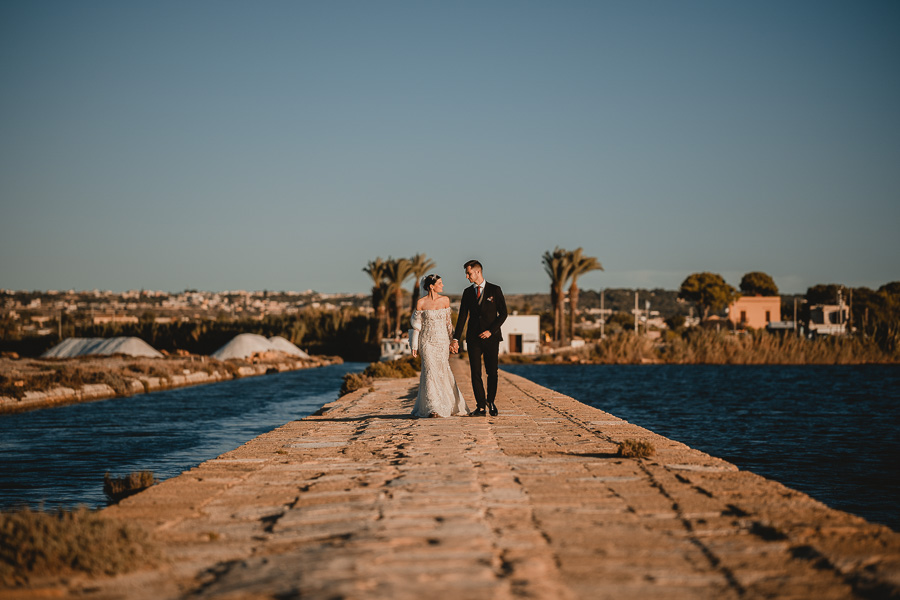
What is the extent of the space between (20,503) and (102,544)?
17.5 ft

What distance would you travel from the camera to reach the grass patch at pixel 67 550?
3.26 metres

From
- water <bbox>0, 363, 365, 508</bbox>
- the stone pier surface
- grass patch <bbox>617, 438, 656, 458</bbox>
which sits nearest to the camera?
the stone pier surface

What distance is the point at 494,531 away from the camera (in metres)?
3.76

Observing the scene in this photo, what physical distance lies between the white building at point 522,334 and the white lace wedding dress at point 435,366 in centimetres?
5539

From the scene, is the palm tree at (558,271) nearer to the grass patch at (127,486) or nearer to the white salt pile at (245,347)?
the white salt pile at (245,347)

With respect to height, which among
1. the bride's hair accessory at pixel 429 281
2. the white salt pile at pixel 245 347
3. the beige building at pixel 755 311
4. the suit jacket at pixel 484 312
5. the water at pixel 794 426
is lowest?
the water at pixel 794 426

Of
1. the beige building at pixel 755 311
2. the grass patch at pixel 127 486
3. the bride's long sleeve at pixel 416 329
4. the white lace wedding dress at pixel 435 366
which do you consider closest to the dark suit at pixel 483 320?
the white lace wedding dress at pixel 435 366

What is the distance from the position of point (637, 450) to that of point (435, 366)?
12.7 feet

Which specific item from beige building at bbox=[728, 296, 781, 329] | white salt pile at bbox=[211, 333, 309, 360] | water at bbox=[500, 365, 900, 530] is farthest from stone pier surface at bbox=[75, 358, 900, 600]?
beige building at bbox=[728, 296, 781, 329]

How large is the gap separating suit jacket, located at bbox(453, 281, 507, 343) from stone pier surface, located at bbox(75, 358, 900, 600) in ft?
9.35

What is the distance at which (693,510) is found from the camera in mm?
4215

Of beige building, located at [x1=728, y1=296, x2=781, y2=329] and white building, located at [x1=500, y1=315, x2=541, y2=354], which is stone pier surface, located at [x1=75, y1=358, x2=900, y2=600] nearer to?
white building, located at [x1=500, y1=315, x2=541, y2=354]

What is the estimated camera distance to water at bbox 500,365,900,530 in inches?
401

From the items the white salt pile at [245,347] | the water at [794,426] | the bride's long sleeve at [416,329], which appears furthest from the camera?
the white salt pile at [245,347]
